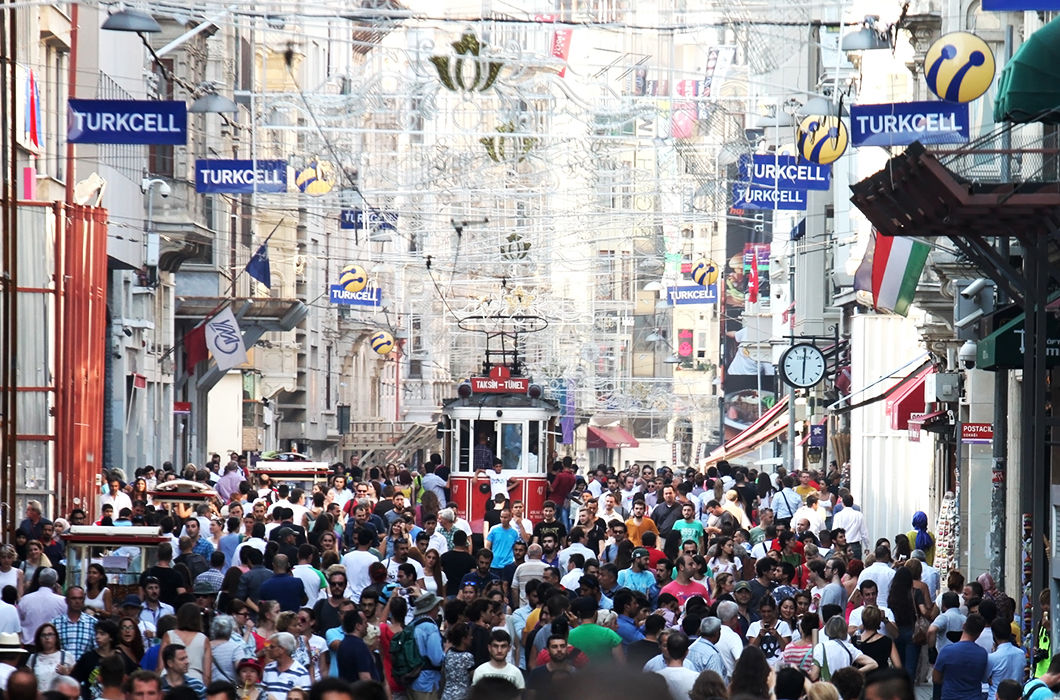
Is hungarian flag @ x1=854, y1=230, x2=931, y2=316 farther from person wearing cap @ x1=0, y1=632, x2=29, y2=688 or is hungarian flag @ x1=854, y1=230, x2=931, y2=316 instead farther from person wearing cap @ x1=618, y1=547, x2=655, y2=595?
person wearing cap @ x1=0, y1=632, x2=29, y2=688

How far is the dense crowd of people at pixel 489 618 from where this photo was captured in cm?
1158

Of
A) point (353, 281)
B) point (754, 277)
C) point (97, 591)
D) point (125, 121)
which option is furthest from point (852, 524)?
point (754, 277)

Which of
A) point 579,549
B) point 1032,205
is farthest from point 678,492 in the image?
point 1032,205

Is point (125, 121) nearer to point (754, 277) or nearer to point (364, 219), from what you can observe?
point (364, 219)

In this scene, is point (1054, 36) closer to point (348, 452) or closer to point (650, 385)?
point (348, 452)

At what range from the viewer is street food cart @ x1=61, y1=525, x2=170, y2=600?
15688 mm

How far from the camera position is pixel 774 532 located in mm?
20094

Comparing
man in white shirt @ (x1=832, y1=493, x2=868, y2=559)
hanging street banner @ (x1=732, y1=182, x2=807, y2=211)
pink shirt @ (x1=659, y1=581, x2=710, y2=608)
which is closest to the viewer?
pink shirt @ (x1=659, y1=581, x2=710, y2=608)

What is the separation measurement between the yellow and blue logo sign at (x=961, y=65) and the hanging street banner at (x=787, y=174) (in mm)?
6882

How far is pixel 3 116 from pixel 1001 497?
12.2m

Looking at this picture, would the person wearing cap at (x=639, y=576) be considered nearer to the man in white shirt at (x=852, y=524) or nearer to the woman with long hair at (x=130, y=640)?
the woman with long hair at (x=130, y=640)

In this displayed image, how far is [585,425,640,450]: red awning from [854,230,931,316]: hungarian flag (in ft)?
275

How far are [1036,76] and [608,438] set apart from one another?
92.4 m

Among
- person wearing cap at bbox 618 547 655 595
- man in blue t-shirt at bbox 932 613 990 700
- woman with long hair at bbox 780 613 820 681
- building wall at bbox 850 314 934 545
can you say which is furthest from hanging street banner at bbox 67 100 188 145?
building wall at bbox 850 314 934 545
